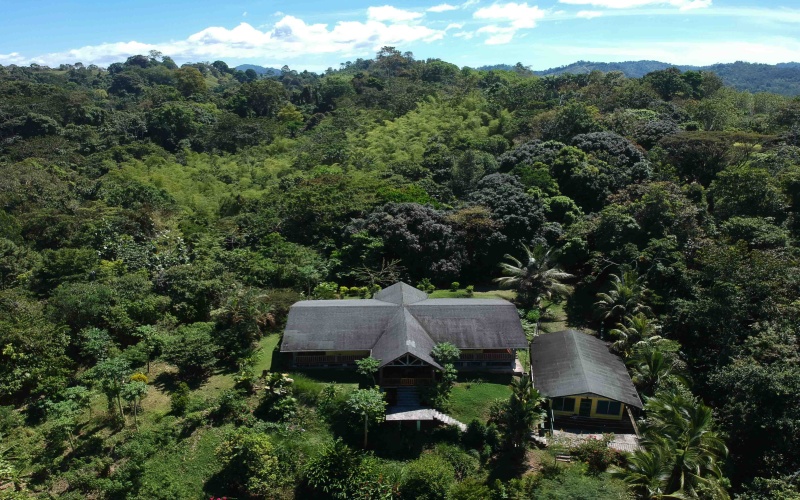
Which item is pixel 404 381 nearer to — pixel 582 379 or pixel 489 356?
pixel 489 356

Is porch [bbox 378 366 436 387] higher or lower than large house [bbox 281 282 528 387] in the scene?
lower

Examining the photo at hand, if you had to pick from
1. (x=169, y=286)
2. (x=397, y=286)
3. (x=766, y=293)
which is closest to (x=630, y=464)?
(x=766, y=293)

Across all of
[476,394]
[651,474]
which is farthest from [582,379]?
[651,474]

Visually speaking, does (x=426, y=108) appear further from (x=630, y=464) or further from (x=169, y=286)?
(x=630, y=464)

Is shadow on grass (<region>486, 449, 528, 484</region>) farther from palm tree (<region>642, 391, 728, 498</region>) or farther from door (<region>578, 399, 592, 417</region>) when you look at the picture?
palm tree (<region>642, 391, 728, 498</region>)

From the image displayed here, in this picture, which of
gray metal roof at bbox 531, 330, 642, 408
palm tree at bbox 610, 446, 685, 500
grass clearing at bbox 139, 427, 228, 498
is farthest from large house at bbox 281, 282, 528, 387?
palm tree at bbox 610, 446, 685, 500

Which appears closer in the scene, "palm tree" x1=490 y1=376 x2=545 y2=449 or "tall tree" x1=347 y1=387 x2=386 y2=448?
"palm tree" x1=490 y1=376 x2=545 y2=449

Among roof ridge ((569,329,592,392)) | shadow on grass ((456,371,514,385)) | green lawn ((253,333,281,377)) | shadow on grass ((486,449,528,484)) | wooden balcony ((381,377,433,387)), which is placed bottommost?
shadow on grass ((486,449,528,484))
